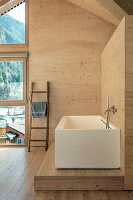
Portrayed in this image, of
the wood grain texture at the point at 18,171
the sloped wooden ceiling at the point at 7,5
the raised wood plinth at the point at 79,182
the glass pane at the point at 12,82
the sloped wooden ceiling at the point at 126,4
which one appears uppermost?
the sloped wooden ceiling at the point at 7,5

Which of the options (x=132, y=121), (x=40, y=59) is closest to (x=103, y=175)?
(x=132, y=121)

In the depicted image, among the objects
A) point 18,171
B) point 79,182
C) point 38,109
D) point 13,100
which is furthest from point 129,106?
point 13,100

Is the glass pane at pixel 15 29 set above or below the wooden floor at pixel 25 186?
above

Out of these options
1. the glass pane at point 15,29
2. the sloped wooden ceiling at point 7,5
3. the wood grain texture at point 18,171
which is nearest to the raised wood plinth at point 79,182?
the wood grain texture at point 18,171

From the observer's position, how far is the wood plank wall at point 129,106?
8.55ft

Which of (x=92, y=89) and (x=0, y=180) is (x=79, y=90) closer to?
(x=92, y=89)

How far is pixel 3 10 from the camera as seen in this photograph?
4.95 m

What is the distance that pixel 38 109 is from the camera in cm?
469

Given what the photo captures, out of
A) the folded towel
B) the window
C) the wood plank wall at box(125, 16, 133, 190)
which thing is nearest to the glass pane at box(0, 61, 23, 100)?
the window

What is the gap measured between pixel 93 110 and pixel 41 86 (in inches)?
47.6

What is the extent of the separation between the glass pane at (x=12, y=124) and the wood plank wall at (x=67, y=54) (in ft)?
2.19

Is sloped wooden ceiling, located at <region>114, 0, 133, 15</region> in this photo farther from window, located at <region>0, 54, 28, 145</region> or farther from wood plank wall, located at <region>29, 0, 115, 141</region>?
window, located at <region>0, 54, 28, 145</region>

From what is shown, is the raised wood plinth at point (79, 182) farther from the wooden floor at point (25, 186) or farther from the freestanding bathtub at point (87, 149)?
the freestanding bathtub at point (87, 149)

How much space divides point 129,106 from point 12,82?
10.1 ft
